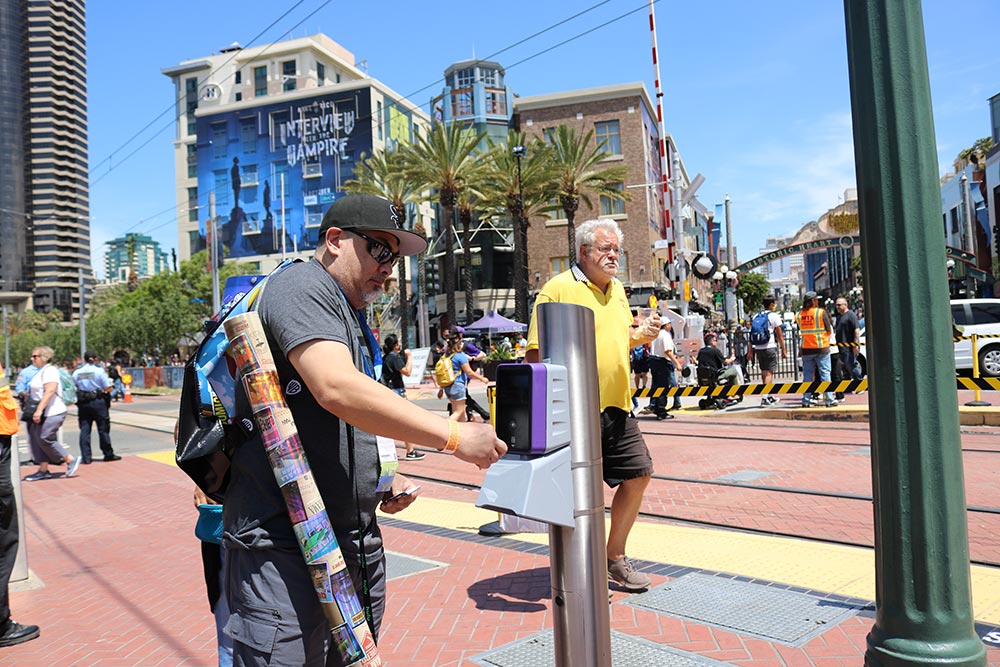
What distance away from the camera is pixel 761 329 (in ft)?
51.4

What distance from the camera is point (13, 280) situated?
99750 millimetres

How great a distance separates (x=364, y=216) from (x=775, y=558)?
400 centimetres

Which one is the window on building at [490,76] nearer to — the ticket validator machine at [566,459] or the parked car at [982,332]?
the parked car at [982,332]

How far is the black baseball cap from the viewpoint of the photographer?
224 centimetres

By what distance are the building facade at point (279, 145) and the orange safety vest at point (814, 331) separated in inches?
2469

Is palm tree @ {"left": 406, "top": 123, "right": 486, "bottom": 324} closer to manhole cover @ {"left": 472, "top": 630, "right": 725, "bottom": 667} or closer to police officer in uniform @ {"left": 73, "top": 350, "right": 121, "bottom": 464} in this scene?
police officer in uniform @ {"left": 73, "top": 350, "right": 121, "bottom": 464}

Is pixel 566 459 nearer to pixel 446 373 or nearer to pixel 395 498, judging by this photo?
pixel 395 498

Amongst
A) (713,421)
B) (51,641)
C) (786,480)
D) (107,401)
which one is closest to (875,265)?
(51,641)

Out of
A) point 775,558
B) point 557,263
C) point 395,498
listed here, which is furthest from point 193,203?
point 395,498

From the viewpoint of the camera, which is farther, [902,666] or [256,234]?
[256,234]

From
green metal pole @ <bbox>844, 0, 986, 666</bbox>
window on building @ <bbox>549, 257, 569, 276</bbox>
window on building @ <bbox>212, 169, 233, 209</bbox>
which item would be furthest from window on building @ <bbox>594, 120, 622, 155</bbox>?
window on building @ <bbox>212, 169, 233, 209</bbox>

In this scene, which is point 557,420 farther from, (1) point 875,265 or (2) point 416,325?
(2) point 416,325

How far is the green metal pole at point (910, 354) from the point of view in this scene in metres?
2.54

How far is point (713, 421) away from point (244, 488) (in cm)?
1173
